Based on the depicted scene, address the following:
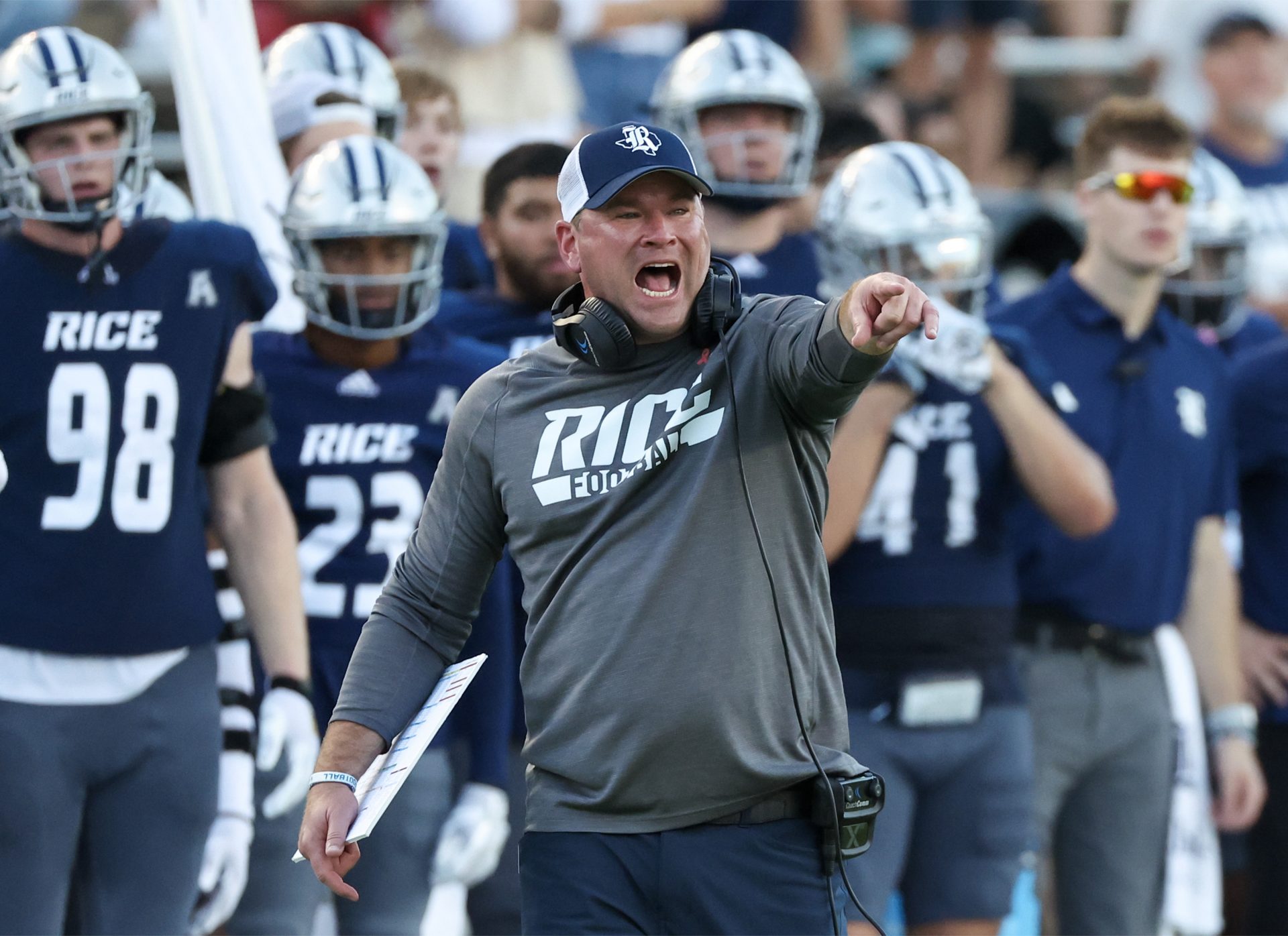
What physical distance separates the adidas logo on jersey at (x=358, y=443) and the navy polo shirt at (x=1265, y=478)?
249 centimetres

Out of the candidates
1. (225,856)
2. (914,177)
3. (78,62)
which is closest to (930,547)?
(914,177)

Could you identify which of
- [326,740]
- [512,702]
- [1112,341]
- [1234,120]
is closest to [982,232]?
[1112,341]

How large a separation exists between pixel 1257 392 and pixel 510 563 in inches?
89.7

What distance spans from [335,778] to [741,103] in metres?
3.23

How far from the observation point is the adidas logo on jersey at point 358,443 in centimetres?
501

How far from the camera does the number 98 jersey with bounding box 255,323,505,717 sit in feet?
16.4

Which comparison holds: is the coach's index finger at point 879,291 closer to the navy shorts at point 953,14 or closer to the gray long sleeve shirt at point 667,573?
the gray long sleeve shirt at point 667,573

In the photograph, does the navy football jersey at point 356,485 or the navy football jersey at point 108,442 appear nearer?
the navy football jersey at point 108,442

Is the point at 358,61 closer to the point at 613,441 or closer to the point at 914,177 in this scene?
the point at 914,177

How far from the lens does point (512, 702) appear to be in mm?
5309

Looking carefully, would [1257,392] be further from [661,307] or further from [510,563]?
[661,307]

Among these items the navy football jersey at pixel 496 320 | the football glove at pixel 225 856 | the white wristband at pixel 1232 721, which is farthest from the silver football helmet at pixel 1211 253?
the football glove at pixel 225 856

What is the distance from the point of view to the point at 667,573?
10.6ft

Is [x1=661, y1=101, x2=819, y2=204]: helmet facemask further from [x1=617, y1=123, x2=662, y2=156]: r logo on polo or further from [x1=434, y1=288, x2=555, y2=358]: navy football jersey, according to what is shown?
[x1=617, y1=123, x2=662, y2=156]: r logo on polo
